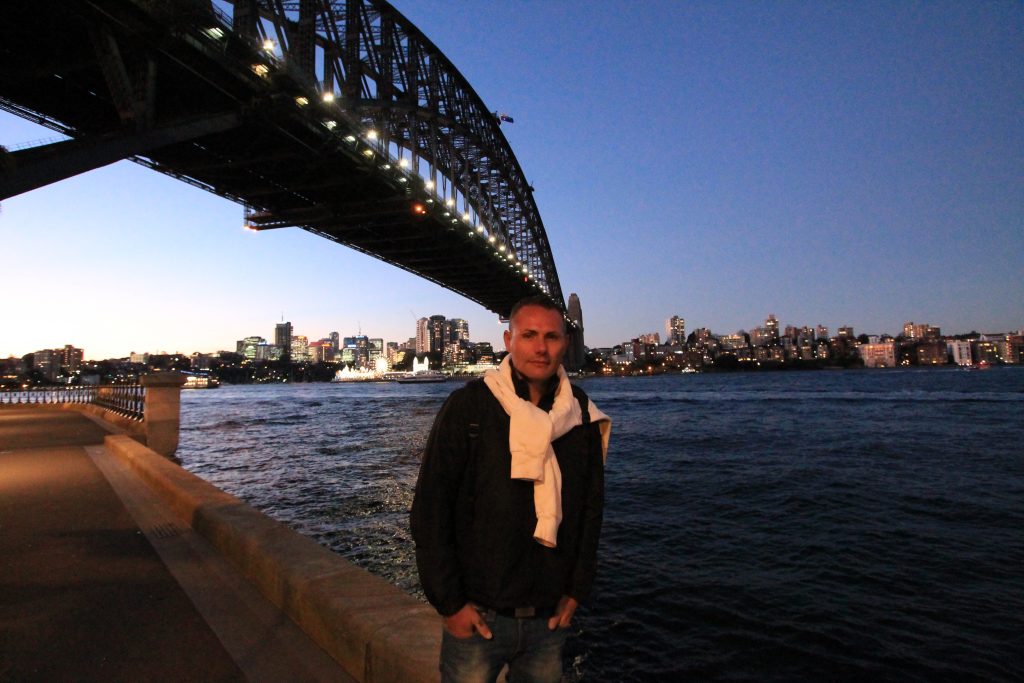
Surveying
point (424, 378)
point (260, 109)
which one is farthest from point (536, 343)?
point (424, 378)

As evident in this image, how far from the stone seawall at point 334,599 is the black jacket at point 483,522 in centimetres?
77

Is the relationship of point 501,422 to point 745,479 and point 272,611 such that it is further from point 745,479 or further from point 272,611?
point 745,479

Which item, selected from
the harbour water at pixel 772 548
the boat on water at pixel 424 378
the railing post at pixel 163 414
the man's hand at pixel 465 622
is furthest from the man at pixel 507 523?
the boat on water at pixel 424 378

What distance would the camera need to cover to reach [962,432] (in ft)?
75.2

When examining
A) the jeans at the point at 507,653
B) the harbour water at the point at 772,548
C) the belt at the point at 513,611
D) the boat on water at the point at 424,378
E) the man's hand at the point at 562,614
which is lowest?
the boat on water at the point at 424,378

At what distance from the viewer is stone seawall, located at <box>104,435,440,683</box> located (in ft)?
7.92

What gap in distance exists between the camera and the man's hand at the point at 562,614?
1854 mm

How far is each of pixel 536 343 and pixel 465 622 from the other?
958 millimetres

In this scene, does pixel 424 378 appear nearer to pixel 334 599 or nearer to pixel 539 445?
pixel 334 599

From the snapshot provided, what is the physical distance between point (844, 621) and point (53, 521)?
8.19m

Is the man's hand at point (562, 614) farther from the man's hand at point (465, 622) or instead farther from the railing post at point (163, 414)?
the railing post at point (163, 414)

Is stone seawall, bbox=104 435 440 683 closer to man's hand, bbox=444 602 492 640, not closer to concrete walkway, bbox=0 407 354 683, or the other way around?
concrete walkway, bbox=0 407 354 683

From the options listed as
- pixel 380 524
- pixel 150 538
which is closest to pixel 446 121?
pixel 380 524

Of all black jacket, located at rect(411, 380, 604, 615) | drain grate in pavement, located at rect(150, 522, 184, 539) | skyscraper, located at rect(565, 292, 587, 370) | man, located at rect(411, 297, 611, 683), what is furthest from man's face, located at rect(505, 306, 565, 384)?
skyscraper, located at rect(565, 292, 587, 370)
